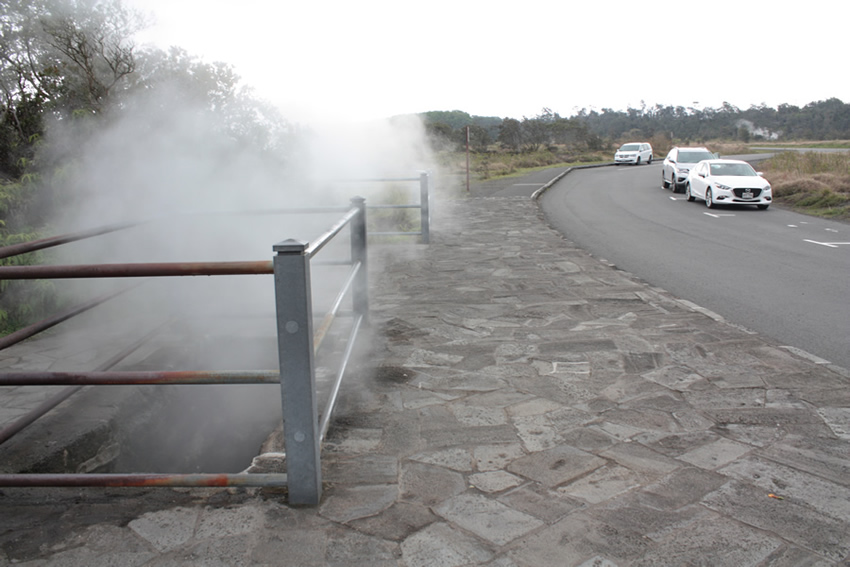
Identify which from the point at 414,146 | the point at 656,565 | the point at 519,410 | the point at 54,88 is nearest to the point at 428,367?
the point at 519,410

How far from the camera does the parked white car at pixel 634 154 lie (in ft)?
138

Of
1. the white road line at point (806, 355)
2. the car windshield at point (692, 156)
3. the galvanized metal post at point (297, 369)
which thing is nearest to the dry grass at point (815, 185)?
the car windshield at point (692, 156)

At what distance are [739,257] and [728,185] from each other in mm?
8630

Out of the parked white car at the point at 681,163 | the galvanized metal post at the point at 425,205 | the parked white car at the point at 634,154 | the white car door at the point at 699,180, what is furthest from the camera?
the parked white car at the point at 634,154

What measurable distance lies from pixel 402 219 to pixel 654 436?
35.5 feet

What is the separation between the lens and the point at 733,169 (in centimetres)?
1878

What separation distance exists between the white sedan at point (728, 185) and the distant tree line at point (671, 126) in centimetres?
2429

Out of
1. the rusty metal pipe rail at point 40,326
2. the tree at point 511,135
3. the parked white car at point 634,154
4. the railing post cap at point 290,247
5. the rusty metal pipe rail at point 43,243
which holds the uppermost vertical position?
the tree at point 511,135

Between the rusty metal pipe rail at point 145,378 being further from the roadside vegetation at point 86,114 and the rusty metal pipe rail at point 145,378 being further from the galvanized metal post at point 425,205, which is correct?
the galvanized metal post at point 425,205

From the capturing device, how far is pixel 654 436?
3.31 meters

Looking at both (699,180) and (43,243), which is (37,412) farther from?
(699,180)

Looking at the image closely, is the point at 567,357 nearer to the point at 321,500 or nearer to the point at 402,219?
the point at 321,500

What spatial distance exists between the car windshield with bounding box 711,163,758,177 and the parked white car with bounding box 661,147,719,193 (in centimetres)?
305

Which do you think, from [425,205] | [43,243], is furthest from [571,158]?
[43,243]
